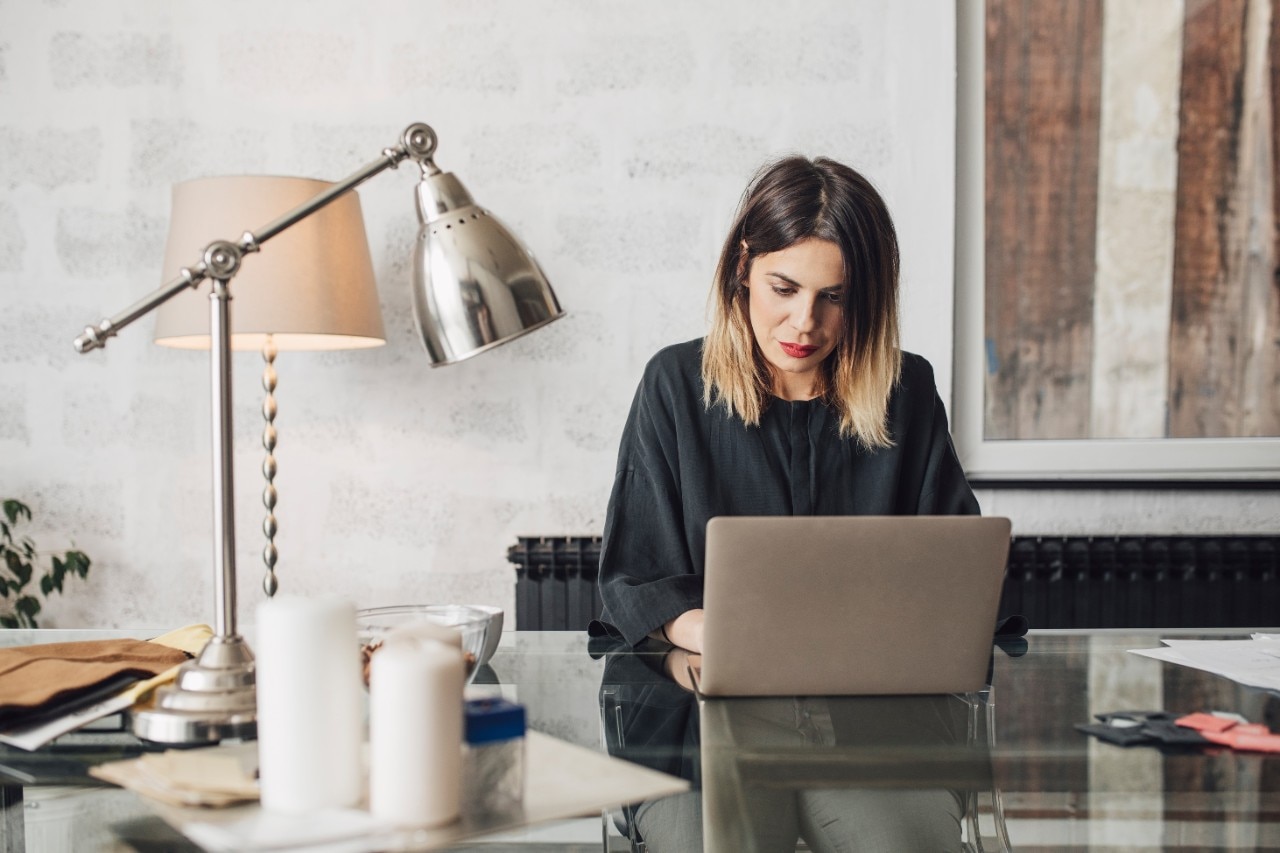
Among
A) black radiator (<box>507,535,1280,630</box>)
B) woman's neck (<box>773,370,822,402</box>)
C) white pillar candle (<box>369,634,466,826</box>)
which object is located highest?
woman's neck (<box>773,370,822,402</box>)

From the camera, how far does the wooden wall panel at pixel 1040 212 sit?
8.23 feet

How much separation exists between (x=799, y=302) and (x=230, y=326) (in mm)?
991

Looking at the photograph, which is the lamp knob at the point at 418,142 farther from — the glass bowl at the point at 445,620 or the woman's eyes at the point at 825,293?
the woman's eyes at the point at 825,293

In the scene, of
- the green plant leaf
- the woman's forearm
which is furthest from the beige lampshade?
the woman's forearm

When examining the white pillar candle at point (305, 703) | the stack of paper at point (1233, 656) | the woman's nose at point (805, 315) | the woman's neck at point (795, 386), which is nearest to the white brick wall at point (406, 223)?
the woman's neck at point (795, 386)

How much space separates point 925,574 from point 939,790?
9.7 inches

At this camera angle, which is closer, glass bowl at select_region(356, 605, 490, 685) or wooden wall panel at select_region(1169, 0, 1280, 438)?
glass bowl at select_region(356, 605, 490, 685)

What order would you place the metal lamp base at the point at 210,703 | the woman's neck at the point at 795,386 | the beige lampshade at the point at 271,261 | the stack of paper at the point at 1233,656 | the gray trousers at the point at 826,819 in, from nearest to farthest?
the gray trousers at the point at 826,819
the metal lamp base at the point at 210,703
the stack of paper at the point at 1233,656
the woman's neck at the point at 795,386
the beige lampshade at the point at 271,261

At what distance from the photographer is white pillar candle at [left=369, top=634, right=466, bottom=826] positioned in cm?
60

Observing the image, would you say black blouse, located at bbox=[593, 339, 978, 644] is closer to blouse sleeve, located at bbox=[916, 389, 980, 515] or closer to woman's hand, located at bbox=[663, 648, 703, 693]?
blouse sleeve, located at bbox=[916, 389, 980, 515]

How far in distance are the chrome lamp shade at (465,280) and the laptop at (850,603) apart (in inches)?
10.1

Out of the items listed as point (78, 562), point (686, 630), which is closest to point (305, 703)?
point (686, 630)

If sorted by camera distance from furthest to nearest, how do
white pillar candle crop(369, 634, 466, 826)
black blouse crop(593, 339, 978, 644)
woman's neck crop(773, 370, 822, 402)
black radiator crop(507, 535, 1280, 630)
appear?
1. black radiator crop(507, 535, 1280, 630)
2. woman's neck crop(773, 370, 822, 402)
3. black blouse crop(593, 339, 978, 644)
4. white pillar candle crop(369, 634, 466, 826)

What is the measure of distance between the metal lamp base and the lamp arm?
259mm
